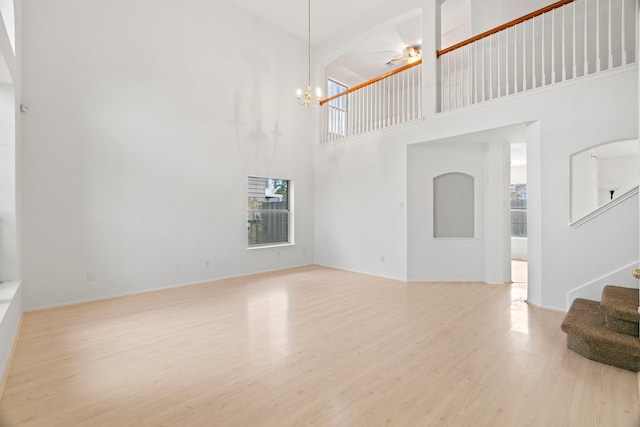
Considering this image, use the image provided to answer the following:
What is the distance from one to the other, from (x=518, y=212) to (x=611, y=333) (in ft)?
21.9

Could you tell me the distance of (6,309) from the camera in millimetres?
2496

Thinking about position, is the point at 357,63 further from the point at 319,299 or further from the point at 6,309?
the point at 6,309

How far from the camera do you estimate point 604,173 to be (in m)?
6.16

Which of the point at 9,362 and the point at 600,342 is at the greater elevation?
the point at 600,342

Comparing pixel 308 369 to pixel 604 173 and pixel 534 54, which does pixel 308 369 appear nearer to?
pixel 534 54

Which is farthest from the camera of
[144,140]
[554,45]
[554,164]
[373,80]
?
[373,80]

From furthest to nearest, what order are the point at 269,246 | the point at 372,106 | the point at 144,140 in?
the point at 269,246
the point at 372,106
the point at 144,140

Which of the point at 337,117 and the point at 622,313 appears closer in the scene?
the point at 622,313

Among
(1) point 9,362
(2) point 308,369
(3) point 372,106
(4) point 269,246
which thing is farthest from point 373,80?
(1) point 9,362

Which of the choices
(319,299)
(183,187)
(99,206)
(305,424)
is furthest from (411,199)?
(99,206)

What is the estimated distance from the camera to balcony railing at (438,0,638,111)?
153 inches

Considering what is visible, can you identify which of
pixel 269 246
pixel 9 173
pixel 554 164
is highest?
pixel 554 164

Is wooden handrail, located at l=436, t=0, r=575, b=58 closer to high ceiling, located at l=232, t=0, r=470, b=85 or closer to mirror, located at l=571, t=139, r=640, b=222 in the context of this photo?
high ceiling, located at l=232, t=0, r=470, b=85

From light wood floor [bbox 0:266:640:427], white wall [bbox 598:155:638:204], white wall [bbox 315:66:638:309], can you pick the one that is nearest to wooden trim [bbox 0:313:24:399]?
light wood floor [bbox 0:266:640:427]
